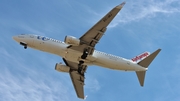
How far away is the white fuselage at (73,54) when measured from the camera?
77500 millimetres

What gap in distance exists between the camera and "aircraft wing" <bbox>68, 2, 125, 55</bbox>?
71025 mm

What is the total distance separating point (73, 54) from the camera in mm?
78250

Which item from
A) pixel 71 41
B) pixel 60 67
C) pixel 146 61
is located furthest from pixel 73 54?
pixel 146 61

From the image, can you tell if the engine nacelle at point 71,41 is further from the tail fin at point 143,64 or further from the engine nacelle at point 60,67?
the tail fin at point 143,64

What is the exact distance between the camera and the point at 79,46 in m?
77.1

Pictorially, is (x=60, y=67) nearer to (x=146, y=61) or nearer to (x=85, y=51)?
(x=85, y=51)

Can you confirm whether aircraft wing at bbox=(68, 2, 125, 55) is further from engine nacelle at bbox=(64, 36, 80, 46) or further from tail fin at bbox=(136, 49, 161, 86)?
tail fin at bbox=(136, 49, 161, 86)

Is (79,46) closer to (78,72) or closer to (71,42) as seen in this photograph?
(71,42)

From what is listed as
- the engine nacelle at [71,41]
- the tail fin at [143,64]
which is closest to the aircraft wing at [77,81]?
the engine nacelle at [71,41]

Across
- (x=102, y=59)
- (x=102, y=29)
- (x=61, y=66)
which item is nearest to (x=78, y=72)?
(x=61, y=66)

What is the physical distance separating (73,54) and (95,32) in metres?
6.90

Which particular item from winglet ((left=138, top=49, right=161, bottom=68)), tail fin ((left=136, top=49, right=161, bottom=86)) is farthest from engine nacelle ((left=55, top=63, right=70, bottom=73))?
winglet ((left=138, top=49, right=161, bottom=68))

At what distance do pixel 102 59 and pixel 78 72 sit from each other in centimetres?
1030

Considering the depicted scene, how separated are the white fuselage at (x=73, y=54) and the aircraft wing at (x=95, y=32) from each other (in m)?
1.56
